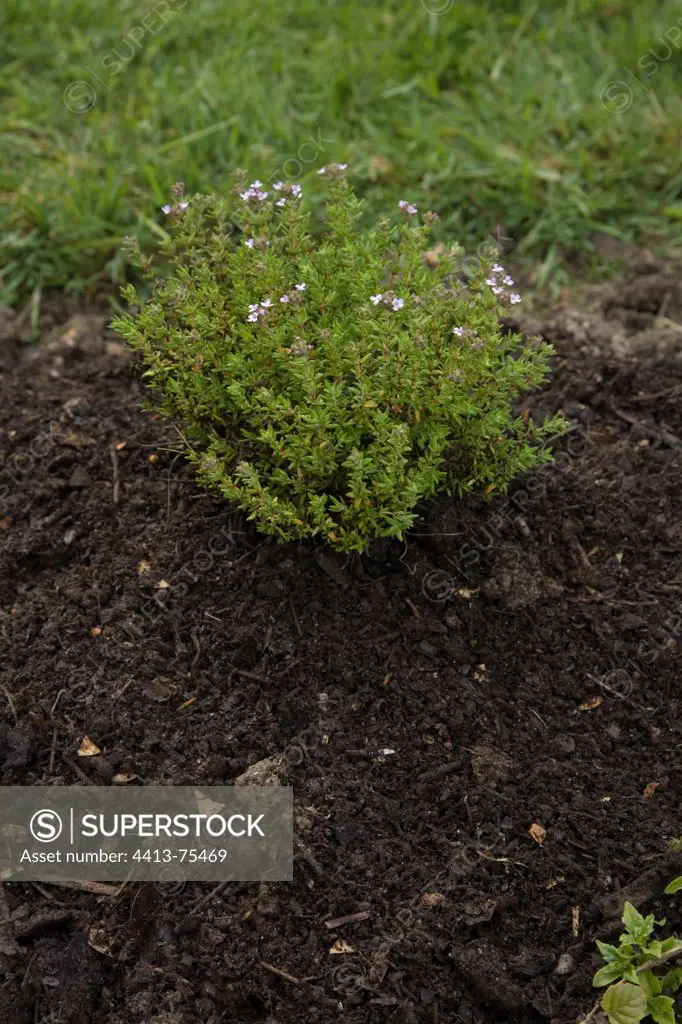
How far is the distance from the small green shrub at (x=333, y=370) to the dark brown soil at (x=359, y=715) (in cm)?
24

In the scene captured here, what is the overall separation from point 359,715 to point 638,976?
929 millimetres

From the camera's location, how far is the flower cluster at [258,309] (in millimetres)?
2785

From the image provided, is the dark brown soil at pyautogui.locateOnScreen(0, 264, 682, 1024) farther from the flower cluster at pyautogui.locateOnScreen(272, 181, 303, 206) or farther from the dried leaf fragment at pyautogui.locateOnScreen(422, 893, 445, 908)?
the flower cluster at pyautogui.locateOnScreen(272, 181, 303, 206)

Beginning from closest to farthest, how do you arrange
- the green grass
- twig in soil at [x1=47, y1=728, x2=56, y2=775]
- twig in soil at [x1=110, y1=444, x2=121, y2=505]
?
twig in soil at [x1=47, y1=728, x2=56, y2=775], twig in soil at [x1=110, y1=444, x2=121, y2=505], the green grass

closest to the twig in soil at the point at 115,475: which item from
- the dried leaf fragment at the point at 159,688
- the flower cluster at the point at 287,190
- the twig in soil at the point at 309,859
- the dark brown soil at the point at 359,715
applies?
the dark brown soil at the point at 359,715

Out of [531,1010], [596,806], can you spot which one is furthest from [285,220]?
[531,1010]

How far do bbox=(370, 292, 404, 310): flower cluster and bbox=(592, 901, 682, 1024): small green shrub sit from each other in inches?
59.5

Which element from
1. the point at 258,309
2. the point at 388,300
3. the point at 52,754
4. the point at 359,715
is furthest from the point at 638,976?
the point at 258,309

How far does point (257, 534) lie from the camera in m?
3.22

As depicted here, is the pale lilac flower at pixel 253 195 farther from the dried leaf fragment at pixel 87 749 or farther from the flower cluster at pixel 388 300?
the dried leaf fragment at pixel 87 749

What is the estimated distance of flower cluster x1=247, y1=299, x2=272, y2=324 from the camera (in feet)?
9.14

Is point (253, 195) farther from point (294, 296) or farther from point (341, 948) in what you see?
point (341, 948)

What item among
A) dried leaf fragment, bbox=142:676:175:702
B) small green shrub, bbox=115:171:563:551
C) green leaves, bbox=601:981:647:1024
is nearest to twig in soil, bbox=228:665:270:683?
dried leaf fragment, bbox=142:676:175:702

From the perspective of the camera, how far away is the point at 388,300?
2805mm
